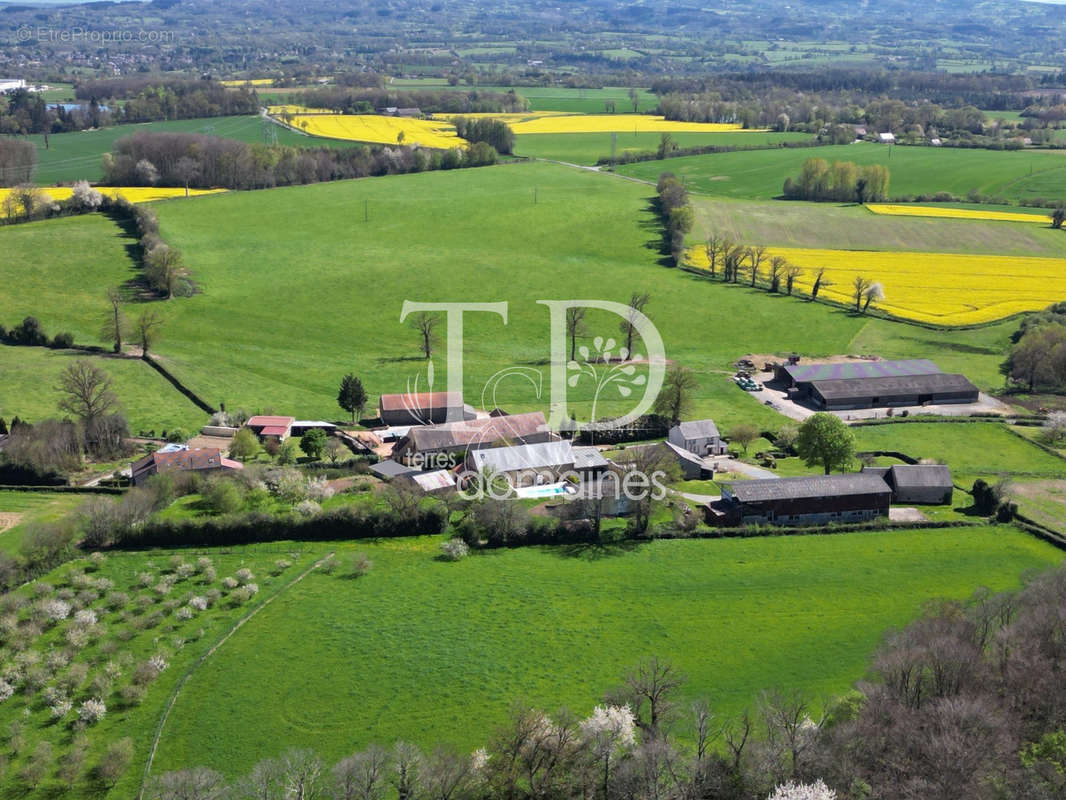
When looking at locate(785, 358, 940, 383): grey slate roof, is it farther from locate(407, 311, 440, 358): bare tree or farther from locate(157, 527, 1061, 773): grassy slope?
locate(407, 311, 440, 358): bare tree

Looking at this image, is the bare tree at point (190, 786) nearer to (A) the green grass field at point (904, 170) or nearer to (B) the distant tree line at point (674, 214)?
(B) the distant tree line at point (674, 214)

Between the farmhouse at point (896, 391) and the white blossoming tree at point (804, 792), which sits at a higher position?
the white blossoming tree at point (804, 792)

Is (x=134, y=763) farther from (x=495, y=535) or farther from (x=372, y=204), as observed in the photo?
(x=372, y=204)

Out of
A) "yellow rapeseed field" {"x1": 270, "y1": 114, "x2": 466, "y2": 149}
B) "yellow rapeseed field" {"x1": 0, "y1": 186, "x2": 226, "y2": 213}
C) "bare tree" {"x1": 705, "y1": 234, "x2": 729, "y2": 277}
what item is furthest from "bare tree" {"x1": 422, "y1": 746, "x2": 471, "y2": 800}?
"yellow rapeseed field" {"x1": 270, "y1": 114, "x2": 466, "y2": 149}

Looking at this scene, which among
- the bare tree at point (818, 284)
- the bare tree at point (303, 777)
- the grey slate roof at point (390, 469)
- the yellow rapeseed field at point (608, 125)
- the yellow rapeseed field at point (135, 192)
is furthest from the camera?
the yellow rapeseed field at point (608, 125)

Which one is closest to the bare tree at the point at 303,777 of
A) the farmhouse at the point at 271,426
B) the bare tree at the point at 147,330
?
the farmhouse at the point at 271,426

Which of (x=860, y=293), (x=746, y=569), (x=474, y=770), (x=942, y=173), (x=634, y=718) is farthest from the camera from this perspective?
(x=942, y=173)

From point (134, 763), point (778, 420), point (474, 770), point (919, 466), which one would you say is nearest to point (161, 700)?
point (134, 763)
